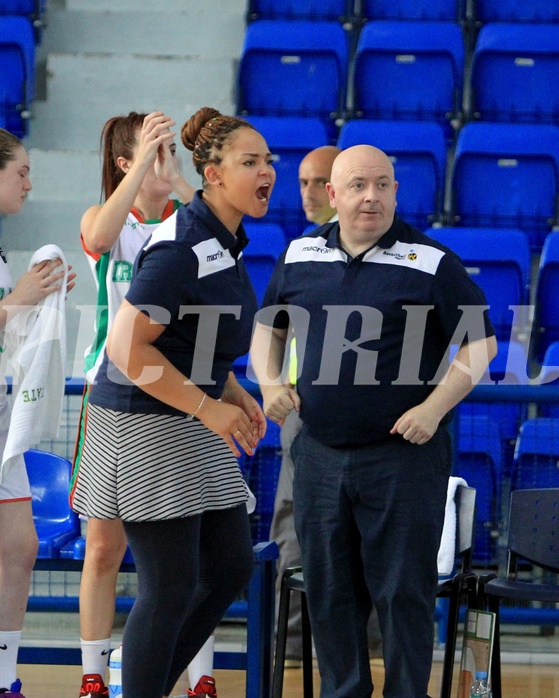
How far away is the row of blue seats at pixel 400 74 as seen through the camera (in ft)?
19.7

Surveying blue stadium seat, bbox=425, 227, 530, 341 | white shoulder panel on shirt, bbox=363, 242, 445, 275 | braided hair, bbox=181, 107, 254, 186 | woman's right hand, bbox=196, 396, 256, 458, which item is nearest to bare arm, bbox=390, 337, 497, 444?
white shoulder panel on shirt, bbox=363, 242, 445, 275

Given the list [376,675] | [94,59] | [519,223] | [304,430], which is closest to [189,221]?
[304,430]

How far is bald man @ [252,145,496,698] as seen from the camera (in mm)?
2807

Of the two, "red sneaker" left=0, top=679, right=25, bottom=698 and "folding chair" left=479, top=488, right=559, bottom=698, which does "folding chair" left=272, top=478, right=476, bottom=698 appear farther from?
"red sneaker" left=0, top=679, right=25, bottom=698

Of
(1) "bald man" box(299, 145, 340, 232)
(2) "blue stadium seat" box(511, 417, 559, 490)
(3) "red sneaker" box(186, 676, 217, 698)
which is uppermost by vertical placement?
(1) "bald man" box(299, 145, 340, 232)

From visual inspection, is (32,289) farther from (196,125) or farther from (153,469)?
(153,469)

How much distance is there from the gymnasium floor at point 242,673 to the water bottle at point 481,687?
509mm

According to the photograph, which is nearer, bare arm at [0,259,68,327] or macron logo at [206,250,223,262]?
macron logo at [206,250,223,262]

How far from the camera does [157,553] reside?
99.2 inches

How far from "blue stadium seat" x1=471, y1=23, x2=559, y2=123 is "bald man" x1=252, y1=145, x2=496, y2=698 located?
336 cm

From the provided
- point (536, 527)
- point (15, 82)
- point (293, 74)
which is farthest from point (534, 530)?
point (15, 82)

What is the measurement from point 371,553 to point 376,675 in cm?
115

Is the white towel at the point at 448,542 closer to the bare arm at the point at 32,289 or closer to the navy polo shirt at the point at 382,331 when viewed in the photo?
the navy polo shirt at the point at 382,331

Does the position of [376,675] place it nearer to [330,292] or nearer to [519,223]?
[330,292]
